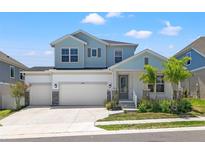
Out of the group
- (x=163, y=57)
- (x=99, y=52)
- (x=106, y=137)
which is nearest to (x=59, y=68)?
(x=99, y=52)

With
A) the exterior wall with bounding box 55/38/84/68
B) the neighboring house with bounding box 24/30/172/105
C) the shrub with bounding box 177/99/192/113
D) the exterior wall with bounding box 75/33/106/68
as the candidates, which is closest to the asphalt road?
the shrub with bounding box 177/99/192/113

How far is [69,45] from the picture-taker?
32.0m

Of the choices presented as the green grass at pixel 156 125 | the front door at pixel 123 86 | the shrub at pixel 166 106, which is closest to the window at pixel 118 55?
the front door at pixel 123 86

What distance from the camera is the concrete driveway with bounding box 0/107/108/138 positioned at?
17.1 metres

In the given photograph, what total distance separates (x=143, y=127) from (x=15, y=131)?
21.3 feet

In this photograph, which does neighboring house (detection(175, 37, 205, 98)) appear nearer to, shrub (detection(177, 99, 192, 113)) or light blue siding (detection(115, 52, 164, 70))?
light blue siding (detection(115, 52, 164, 70))

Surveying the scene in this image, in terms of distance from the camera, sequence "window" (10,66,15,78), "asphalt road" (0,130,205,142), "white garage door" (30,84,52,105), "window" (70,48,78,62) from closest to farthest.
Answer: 1. "asphalt road" (0,130,205,142)
2. "white garage door" (30,84,52,105)
3. "window" (70,48,78,62)
4. "window" (10,66,15,78)

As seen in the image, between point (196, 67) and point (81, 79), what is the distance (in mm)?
12435

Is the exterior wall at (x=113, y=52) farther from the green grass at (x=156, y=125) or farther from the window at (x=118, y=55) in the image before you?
the green grass at (x=156, y=125)

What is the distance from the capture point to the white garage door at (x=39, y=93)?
30.9 meters

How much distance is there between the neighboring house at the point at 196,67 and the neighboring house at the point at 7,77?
1787cm

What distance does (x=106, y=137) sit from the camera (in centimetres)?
1457

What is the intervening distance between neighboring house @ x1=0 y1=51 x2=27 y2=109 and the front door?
936cm

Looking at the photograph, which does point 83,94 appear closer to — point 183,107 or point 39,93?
point 39,93
